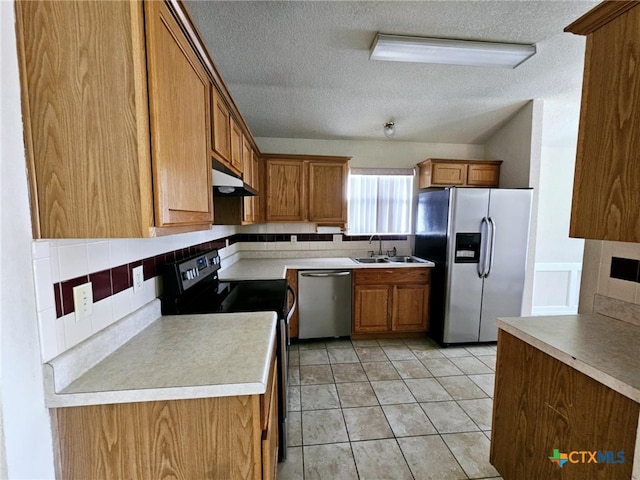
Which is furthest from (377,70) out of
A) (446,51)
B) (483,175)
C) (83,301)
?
(83,301)

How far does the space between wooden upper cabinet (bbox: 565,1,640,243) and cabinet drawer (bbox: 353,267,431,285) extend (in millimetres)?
1929

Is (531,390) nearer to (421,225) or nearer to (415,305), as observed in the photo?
(415,305)

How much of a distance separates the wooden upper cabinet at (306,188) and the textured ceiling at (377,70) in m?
0.41

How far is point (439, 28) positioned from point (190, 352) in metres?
2.51

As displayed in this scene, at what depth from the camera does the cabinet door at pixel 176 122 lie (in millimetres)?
795

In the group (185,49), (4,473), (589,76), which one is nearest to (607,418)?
(589,76)

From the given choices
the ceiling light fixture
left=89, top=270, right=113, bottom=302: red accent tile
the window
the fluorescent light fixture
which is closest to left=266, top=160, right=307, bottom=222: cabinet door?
the window

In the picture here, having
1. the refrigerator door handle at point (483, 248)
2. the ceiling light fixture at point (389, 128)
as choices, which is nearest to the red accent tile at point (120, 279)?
the ceiling light fixture at point (389, 128)

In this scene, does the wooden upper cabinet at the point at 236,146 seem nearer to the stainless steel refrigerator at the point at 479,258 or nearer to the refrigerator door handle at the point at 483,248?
the stainless steel refrigerator at the point at 479,258

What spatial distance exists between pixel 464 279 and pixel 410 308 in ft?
2.16

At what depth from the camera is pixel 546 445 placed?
1.21 m

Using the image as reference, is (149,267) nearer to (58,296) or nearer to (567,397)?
(58,296)

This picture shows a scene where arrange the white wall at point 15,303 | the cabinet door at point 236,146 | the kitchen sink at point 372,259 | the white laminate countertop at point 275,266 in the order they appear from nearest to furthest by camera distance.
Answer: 1. the white wall at point 15,303
2. the cabinet door at point 236,146
3. the white laminate countertop at point 275,266
4. the kitchen sink at point 372,259

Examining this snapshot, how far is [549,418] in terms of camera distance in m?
1.20
